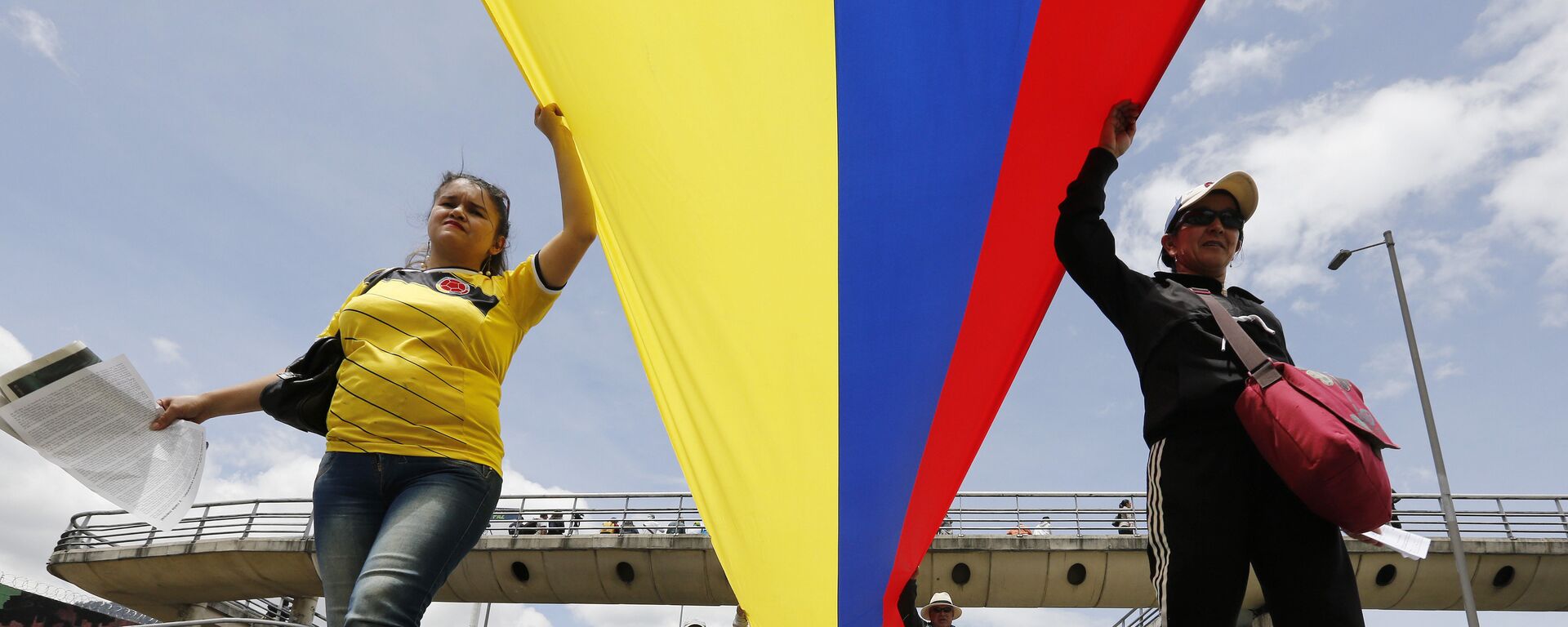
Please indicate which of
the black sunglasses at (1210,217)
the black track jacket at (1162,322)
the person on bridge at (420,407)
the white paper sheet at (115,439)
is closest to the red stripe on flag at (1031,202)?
the black track jacket at (1162,322)

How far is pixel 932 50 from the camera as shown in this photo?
8.17 ft

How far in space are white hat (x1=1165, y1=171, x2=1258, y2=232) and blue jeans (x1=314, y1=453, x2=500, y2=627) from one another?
198 cm

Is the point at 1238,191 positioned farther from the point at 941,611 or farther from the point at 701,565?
the point at 701,565

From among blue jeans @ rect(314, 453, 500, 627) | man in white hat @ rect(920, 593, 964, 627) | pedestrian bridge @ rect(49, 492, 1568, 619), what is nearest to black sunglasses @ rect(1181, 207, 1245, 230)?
blue jeans @ rect(314, 453, 500, 627)

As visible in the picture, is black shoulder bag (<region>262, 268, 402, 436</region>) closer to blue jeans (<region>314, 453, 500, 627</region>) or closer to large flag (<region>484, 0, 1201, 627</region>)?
blue jeans (<region>314, 453, 500, 627</region>)

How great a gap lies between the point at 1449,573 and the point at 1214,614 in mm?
17406

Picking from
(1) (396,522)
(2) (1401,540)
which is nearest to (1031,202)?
(2) (1401,540)

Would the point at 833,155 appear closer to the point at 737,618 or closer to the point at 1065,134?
the point at 1065,134

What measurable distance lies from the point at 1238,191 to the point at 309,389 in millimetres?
2479

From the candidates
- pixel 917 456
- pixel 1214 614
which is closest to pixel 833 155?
pixel 917 456

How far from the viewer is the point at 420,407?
2.09 m

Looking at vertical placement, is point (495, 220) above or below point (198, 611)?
below

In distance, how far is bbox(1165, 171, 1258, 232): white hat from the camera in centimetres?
241

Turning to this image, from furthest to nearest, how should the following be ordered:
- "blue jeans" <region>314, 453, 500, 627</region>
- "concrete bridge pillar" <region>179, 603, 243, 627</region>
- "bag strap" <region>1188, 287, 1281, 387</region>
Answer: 1. "concrete bridge pillar" <region>179, 603, 243, 627</region>
2. "bag strap" <region>1188, 287, 1281, 387</region>
3. "blue jeans" <region>314, 453, 500, 627</region>
